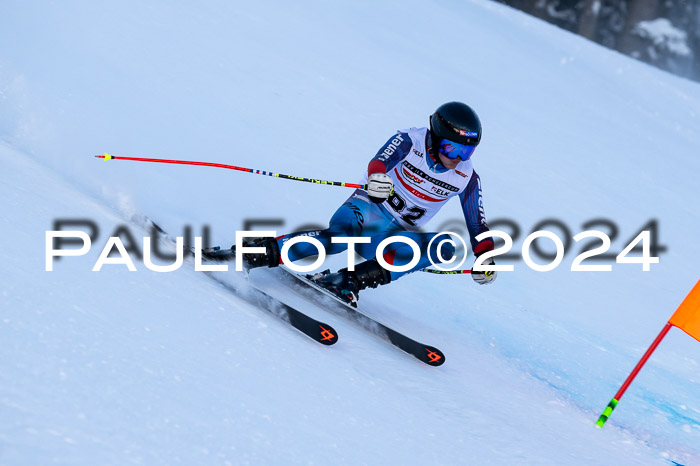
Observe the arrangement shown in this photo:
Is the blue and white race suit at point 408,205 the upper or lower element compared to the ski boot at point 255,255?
upper

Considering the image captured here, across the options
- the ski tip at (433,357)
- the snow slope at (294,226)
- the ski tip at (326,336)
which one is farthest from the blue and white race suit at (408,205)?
the ski tip at (326,336)

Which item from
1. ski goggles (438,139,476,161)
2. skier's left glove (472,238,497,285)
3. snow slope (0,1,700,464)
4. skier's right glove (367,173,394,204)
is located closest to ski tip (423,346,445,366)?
snow slope (0,1,700,464)

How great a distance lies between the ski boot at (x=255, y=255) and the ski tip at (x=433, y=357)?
814 millimetres

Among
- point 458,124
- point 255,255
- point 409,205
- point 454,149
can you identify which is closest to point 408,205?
point 409,205

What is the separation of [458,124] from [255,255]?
112cm

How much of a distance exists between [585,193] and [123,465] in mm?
6530

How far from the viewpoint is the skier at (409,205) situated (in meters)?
3.68

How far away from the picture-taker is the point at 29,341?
5.99 feet

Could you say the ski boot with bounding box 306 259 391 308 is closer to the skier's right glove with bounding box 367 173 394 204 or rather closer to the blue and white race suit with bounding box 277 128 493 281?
the blue and white race suit with bounding box 277 128 493 281

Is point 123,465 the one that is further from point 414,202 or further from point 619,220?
point 619,220

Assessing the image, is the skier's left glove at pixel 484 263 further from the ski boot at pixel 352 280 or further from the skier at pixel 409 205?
the ski boot at pixel 352 280

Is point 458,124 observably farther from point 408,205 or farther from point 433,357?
point 433,357

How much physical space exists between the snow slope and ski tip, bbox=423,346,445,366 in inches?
2.0

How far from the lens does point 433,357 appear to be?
3.41 metres
